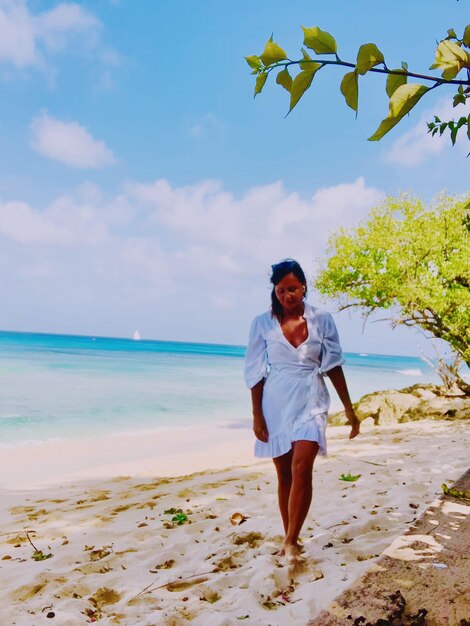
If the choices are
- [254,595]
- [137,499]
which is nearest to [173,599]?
[254,595]

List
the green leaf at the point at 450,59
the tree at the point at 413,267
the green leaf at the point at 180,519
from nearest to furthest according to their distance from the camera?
the green leaf at the point at 450,59 → the green leaf at the point at 180,519 → the tree at the point at 413,267

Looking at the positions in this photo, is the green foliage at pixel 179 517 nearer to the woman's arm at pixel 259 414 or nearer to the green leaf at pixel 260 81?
the woman's arm at pixel 259 414

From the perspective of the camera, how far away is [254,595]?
2.66m

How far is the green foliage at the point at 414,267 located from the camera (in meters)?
11.7

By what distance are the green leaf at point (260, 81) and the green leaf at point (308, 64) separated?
0.23ft

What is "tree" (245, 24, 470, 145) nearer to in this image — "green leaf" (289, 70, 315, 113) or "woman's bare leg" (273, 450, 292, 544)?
"green leaf" (289, 70, 315, 113)

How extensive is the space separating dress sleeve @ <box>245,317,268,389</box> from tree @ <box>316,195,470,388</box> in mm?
9079

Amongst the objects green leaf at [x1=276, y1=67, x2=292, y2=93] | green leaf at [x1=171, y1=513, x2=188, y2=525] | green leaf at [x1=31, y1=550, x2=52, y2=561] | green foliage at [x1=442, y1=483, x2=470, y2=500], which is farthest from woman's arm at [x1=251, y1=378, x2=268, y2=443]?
green leaf at [x1=276, y1=67, x2=292, y2=93]

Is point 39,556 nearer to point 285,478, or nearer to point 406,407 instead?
point 285,478

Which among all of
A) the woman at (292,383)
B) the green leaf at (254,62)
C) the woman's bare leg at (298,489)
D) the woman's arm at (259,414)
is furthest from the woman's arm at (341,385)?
the green leaf at (254,62)

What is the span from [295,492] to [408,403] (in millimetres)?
11166

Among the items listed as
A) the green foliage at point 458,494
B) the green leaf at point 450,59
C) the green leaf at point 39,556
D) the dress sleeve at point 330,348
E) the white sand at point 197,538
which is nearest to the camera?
the green leaf at point 450,59

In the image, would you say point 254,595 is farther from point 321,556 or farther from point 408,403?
point 408,403

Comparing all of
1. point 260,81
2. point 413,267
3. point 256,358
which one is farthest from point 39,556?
point 413,267
